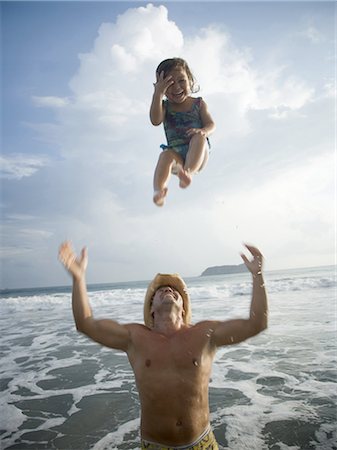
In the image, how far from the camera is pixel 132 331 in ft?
11.4

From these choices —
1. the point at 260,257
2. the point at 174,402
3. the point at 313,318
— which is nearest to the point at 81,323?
the point at 174,402

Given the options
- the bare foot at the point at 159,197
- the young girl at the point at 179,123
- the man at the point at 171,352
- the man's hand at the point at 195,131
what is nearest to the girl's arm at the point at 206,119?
the young girl at the point at 179,123

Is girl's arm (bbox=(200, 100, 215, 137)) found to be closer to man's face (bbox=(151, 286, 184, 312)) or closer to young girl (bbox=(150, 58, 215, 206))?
young girl (bbox=(150, 58, 215, 206))

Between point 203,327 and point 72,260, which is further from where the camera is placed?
point 203,327

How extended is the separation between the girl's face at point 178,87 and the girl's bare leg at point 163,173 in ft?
2.35

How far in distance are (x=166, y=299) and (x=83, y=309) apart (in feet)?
3.01

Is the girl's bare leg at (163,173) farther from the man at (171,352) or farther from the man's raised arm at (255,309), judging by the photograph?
the man's raised arm at (255,309)

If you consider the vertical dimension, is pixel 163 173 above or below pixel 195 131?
below

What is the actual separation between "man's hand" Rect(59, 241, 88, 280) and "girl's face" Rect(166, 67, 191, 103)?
2450 mm

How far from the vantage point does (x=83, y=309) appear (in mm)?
3070

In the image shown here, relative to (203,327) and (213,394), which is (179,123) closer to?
(203,327)

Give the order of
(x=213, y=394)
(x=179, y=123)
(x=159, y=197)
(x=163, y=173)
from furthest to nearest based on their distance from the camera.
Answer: (x=213, y=394) → (x=179, y=123) → (x=163, y=173) → (x=159, y=197)

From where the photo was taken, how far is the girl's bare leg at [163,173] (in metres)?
4.22

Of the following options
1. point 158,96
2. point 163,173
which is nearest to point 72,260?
point 163,173
